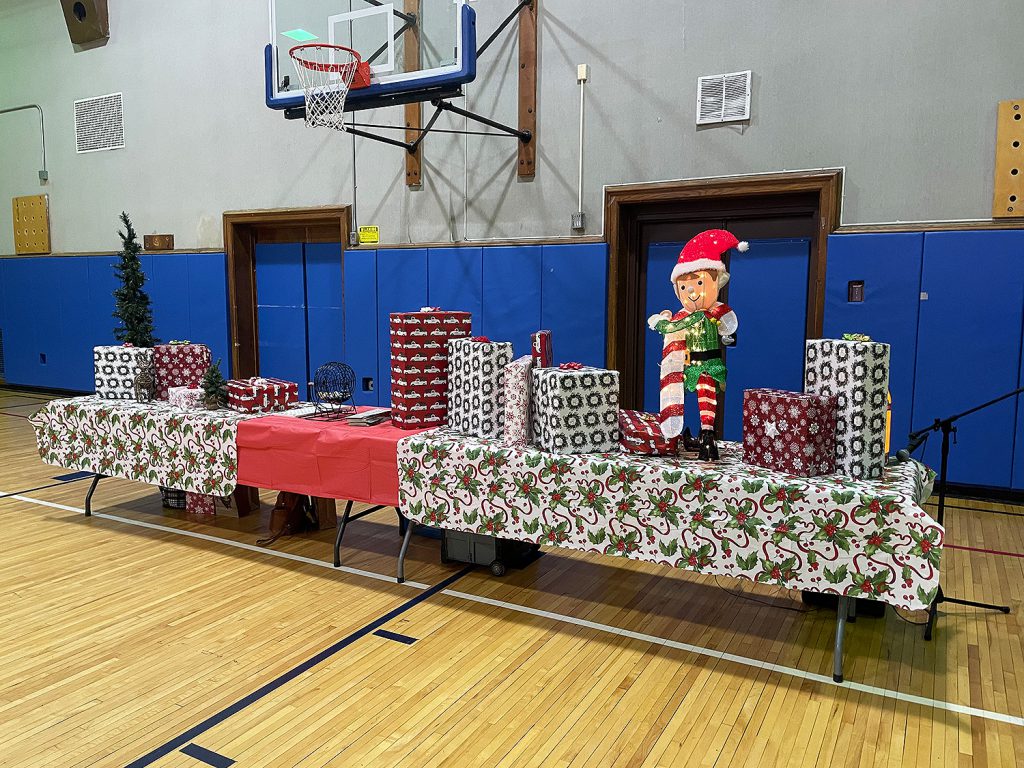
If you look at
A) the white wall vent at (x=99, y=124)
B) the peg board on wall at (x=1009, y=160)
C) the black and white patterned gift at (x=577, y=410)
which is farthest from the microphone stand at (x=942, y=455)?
the white wall vent at (x=99, y=124)

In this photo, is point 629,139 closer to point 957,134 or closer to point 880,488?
point 957,134

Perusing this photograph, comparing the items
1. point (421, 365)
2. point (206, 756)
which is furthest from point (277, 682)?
point (421, 365)

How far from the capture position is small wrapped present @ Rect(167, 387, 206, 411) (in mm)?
4117

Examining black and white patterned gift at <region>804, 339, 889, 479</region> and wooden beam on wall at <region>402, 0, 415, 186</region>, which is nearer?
black and white patterned gift at <region>804, 339, 889, 479</region>

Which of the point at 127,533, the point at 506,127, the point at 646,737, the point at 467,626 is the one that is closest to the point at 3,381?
the point at 127,533

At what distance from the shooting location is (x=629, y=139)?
231 inches

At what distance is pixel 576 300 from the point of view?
6.12m

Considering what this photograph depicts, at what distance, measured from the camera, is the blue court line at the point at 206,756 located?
2.15 metres

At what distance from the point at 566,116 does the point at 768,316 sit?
236cm

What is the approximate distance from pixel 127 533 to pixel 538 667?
2.82 m

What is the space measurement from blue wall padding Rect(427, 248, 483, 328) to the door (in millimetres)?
1714

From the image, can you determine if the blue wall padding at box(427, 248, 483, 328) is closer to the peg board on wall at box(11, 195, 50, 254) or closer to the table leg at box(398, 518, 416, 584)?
the table leg at box(398, 518, 416, 584)

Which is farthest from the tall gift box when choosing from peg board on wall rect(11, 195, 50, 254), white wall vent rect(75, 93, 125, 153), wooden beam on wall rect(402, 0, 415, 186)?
peg board on wall rect(11, 195, 50, 254)

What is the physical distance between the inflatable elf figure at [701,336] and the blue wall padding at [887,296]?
2.69 m
